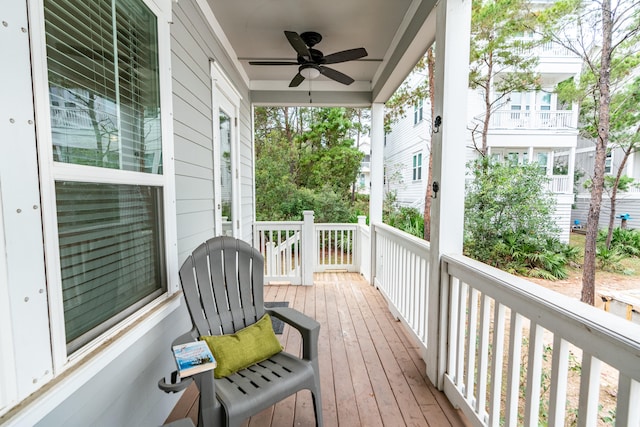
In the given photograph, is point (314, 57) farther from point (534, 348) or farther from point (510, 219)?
point (510, 219)

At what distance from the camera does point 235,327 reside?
5.77 feet

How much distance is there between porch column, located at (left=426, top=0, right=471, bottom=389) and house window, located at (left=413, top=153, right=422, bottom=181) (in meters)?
6.84

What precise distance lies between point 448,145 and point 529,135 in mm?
3857

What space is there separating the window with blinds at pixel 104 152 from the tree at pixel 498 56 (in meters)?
4.96

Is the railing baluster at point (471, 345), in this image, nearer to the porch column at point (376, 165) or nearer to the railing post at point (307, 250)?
the porch column at point (376, 165)

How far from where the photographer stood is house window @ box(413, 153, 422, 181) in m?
8.37

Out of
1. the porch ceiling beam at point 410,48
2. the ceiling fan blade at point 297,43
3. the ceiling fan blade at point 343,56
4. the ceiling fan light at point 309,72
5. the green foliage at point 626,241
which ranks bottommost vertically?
the green foliage at point 626,241

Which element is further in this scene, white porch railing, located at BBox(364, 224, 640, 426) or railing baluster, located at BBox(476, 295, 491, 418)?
railing baluster, located at BBox(476, 295, 491, 418)

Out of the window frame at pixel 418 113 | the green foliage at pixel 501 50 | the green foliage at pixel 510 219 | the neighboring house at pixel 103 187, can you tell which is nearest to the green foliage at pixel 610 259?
the neighboring house at pixel 103 187

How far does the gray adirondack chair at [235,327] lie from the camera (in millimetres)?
1232

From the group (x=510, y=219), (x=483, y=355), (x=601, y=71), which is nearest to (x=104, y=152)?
(x=483, y=355)

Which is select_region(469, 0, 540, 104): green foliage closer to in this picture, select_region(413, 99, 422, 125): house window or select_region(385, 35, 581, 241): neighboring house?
select_region(385, 35, 581, 241): neighboring house

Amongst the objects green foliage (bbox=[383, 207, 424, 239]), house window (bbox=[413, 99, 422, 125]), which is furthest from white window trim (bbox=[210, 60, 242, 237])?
house window (bbox=[413, 99, 422, 125])

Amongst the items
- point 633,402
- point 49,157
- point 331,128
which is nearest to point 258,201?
point 331,128
